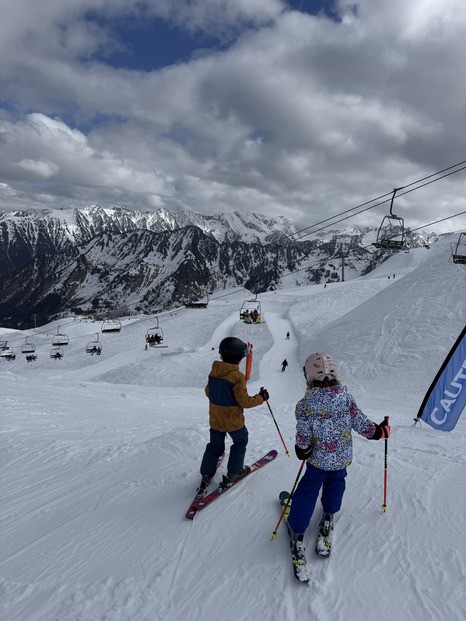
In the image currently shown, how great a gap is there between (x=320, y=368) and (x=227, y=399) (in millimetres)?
1671

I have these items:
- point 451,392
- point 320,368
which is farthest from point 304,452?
point 451,392

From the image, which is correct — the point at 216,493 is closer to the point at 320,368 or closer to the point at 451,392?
the point at 320,368

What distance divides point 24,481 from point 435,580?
23.6 ft

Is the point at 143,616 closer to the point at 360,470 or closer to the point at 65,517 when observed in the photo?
the point at 65,517

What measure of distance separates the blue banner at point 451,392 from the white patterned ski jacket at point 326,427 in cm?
483

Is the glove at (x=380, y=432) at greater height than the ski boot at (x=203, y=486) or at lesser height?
greater

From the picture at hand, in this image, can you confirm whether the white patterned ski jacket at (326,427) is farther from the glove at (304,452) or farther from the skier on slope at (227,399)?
the skier on slope at (227,399)

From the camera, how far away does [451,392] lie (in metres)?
7.40

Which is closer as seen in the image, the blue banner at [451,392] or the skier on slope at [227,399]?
the skier on slope at [227,399]

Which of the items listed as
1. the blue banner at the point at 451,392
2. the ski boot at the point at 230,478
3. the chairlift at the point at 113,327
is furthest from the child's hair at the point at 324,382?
the chairlift at the point at 113,327

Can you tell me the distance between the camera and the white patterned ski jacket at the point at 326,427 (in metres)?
3.71

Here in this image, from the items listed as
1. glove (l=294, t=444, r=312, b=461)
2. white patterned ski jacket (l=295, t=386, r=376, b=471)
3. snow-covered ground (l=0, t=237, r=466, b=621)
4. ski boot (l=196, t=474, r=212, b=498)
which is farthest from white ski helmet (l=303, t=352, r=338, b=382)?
ski boot (l=196, t=474, r=212, b=498)

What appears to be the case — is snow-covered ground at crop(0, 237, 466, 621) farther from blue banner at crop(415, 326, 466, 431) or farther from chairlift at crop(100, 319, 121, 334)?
chairlift at crop(100, 319, 121, 334)

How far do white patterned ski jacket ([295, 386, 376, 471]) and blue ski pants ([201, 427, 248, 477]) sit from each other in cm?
151
